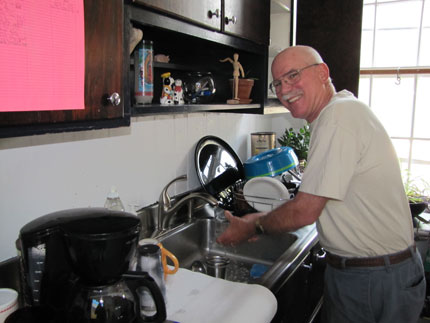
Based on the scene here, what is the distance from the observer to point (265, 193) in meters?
2.00

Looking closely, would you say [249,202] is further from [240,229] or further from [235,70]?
[235,70]

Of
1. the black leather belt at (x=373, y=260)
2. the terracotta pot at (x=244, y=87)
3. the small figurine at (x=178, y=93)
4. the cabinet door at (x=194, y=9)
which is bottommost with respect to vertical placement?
the black leather belt at (x=373, y=260)

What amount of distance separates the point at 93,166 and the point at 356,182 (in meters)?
0.96

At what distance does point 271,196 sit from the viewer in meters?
1.99

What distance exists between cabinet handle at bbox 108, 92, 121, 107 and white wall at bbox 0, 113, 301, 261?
42 cm

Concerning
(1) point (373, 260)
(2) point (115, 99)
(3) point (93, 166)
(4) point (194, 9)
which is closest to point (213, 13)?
(4) point (194, 9)

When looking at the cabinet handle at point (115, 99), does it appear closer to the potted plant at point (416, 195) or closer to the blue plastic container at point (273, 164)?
the blue plastic container at point (273, 164)

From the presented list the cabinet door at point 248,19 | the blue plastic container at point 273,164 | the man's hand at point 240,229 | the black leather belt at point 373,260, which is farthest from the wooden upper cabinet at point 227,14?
the black leather belt at point 373,260

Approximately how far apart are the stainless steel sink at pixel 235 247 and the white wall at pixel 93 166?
221 mm

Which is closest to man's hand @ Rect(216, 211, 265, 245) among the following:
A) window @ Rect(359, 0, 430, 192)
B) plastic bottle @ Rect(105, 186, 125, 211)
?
plastic bottle @ Rect(105, 186, 125, 211)

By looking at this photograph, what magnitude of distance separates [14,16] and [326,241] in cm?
123

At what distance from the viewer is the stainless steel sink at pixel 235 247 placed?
168 cm

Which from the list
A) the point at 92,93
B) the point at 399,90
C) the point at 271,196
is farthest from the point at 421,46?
the point at 92,93

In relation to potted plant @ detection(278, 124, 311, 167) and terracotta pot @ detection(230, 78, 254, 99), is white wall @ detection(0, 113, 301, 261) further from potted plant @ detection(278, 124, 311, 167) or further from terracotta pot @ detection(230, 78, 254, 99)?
potted plant @ detection(278, 124, 311, 167)
